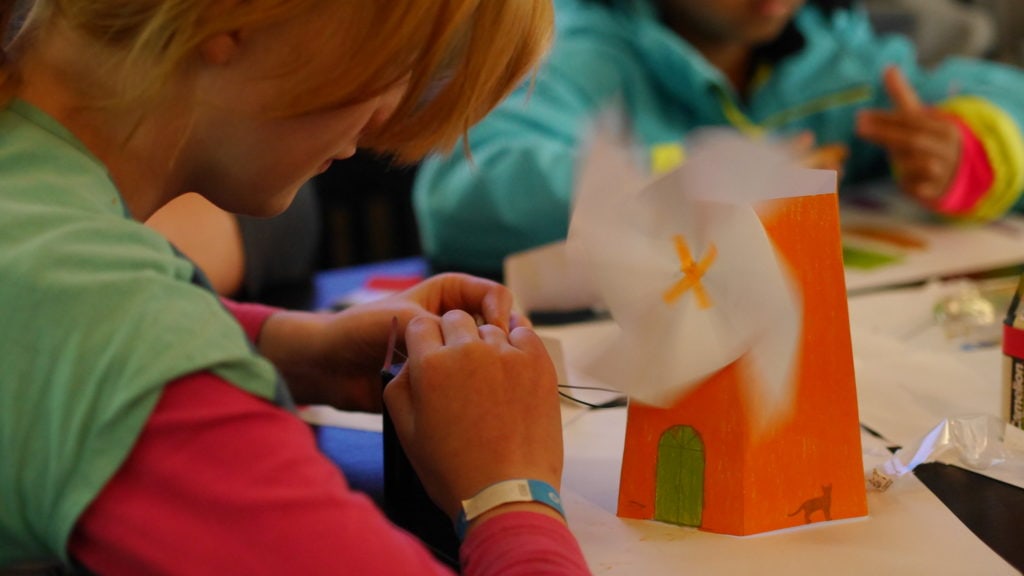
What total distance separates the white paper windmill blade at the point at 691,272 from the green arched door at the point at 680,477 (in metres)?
0.03

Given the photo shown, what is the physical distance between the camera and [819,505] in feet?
2.17

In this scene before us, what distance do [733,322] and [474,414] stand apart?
0.54ft

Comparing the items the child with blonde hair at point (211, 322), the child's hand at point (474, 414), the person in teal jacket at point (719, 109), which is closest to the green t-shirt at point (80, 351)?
the child with blonde hair at point (211, 322)

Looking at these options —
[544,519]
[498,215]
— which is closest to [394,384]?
[544,519]

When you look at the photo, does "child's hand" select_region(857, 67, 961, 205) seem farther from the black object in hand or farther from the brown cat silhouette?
the black object in hand

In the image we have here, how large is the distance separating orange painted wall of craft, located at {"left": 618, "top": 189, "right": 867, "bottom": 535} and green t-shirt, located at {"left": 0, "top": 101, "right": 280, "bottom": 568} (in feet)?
0.92

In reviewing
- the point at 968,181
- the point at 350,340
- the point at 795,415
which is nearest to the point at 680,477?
the point at 795,415

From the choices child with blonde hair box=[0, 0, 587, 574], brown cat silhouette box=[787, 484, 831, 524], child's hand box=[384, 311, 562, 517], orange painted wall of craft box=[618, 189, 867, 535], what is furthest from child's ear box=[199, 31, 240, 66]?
brown cat silhouette box=[787, 484, 831, 524]

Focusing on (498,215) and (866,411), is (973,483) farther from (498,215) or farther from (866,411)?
(498,215)

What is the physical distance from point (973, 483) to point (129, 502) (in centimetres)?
54

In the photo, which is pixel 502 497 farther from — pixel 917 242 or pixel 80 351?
pixel 917 242

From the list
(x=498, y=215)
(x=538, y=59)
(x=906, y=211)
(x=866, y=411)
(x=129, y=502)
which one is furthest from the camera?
(x=906, y=211)

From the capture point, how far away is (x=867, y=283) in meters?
1.19

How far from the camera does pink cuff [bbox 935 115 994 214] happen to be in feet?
4.67
